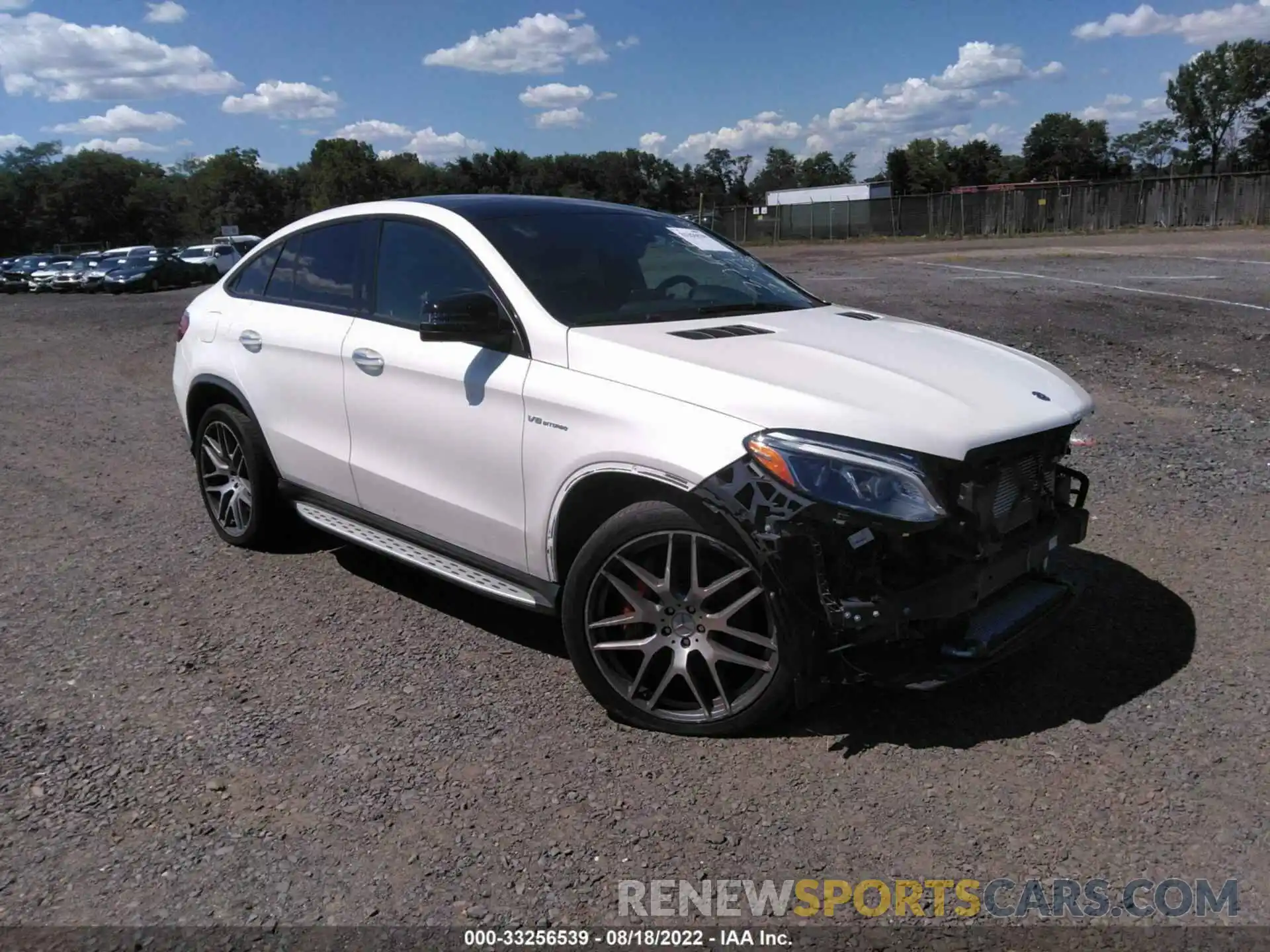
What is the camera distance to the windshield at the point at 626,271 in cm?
406

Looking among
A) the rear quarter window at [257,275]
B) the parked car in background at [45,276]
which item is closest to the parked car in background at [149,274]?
the parked car in background at [45,276]

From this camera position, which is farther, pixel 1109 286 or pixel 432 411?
pixel 1109 286

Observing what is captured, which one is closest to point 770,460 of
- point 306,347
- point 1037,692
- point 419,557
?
point 1037,692

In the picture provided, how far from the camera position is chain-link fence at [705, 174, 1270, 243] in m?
44.5

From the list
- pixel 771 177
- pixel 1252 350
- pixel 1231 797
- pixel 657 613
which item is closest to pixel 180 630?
pixel 657 613

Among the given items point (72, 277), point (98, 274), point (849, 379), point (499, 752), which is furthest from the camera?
point (72, 277)

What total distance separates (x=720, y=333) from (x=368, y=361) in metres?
1.57

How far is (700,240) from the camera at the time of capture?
500cm

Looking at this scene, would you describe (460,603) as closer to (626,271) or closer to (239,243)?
(626,271)

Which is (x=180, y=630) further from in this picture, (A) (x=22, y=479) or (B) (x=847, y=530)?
(A) (x=22, y=479)

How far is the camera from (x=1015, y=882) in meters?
2.75

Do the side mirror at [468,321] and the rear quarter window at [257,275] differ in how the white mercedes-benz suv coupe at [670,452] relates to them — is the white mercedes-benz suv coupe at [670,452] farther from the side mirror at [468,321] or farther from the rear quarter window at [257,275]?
the rear quarter window at [257,275]

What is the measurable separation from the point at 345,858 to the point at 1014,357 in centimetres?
297

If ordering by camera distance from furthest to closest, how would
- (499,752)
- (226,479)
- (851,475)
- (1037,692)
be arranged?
(226,479) → (1037,692) → (499,752) → (851,475)
